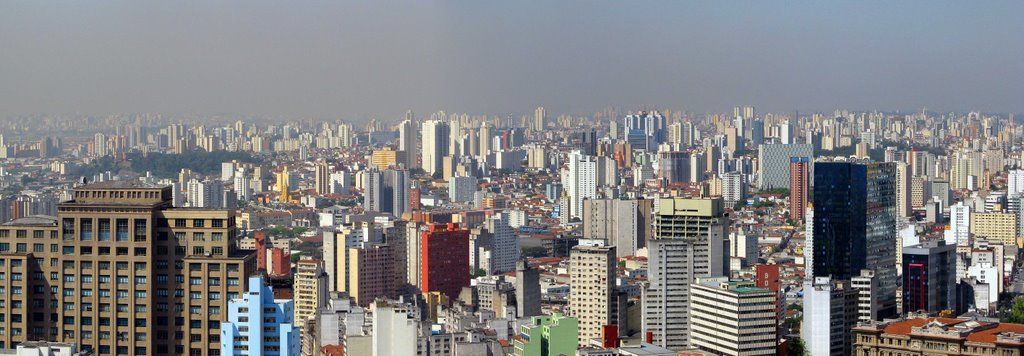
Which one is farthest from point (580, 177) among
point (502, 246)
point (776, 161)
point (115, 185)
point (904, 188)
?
point (115, 185)

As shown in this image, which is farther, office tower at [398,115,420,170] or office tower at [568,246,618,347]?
office tower at [398,115,420,170]

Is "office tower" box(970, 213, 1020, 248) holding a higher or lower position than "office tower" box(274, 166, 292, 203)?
lower

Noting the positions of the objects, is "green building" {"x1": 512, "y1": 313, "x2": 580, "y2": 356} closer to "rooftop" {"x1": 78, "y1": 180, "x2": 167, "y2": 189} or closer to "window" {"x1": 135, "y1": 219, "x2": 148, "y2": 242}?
"rooftop" {"x1": 78, "y1": 180, "x2": 167, "y2": 189}

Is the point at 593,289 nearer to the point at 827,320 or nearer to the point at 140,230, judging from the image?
the point at 827,320

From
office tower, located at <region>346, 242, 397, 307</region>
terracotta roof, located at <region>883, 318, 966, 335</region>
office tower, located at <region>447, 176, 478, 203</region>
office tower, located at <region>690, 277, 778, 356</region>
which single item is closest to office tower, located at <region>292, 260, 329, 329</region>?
office tower, located at <region>346, 242, 397, 307</region>

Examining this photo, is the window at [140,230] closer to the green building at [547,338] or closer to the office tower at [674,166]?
the green building at [547,338]

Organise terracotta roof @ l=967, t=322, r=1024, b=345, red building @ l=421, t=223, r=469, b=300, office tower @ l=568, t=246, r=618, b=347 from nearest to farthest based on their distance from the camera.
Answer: terracotta roof @ l=967, t=322, r=1024, b=345, office tower @ l=568, t=246, r=618, b=347, red building @ l=421, t=223, r=469, b=300

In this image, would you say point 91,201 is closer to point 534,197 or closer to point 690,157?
point 534,197
